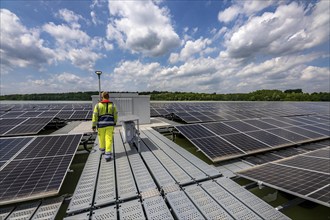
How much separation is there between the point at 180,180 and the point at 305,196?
2.70m

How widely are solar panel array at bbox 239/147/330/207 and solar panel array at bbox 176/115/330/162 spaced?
1191mm

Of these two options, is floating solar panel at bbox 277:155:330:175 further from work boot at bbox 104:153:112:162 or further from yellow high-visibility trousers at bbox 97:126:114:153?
yellow high-visibility trousers at bbox 97:126:114:153

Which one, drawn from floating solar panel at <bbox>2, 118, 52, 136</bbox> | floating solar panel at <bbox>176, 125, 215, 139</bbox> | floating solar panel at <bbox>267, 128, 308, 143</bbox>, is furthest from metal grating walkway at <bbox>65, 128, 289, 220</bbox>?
floating solar panel at <bbox>2, 118, 52, 136</bbox>

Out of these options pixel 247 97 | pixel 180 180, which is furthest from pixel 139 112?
pixel 247 97

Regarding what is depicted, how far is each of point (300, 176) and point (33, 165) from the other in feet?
24.8

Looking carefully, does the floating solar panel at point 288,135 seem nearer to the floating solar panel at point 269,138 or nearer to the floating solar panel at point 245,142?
the floating solar panel at point 269,138

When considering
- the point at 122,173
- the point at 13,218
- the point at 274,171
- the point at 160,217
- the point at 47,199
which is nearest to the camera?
the point at 160,217

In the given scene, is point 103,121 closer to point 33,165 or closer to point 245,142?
point 33,165

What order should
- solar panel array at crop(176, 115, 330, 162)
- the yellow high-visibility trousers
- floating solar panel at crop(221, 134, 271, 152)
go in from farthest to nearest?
floating solar panel at crop(221, 134, 271, 152) → solar panel array at crop(176, 115, 330, 162) → the yellow high-visibility trousers

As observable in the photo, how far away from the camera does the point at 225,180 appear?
12.3 ft

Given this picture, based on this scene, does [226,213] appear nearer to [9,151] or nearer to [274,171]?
[274,171]

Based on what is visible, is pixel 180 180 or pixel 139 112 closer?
pixel 180 180

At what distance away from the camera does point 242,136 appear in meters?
7.38

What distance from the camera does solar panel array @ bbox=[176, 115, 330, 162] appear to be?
5.99 meters
